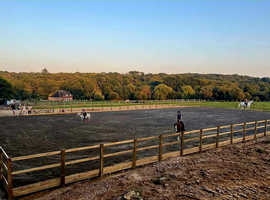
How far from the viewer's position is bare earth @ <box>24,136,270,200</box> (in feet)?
23.0

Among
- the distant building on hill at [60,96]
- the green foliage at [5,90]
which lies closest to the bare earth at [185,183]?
the green foliage at [5,90]

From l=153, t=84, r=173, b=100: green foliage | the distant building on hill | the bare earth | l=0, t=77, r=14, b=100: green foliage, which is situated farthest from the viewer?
l=153, t=84, r=173, b=100: green foliage

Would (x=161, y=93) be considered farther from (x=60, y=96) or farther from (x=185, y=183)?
(x=185, y=183)

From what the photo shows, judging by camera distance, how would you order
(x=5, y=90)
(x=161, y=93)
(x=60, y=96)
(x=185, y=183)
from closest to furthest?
1. (x=185, y=183)
2. (x=5, y=90)
3. (x=60, y=96)
4. (x=161, y=93)

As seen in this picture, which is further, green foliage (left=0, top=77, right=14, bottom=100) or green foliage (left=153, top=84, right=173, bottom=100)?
green foliage (left=153, top=84, right=173, bottom=100)

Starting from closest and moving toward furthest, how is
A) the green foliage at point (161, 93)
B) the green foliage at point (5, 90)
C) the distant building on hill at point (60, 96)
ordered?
the green foliage at point (5, 90)
the distant building on hill at point (60, 96)
the green foliage at point (161, 93)

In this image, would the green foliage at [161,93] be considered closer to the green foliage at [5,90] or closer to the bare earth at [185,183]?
the green foliage at [5,90]

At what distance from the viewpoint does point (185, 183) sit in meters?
7.94

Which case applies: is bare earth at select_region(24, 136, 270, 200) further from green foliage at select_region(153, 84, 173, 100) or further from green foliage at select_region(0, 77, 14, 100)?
green foliage at select_region(153, 84, 173, 100)

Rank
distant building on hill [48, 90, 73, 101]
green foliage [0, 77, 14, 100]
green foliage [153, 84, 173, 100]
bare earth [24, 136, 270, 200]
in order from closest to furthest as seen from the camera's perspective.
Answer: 1. bare earth [24, 136, 270, 200]
2. green foliage [0, 77, 14, 100]
3. distant building on hill [48, 90, 73, 101]
4. green foliage [153, 84, 173, 100]

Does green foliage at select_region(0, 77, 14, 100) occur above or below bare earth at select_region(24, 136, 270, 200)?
above

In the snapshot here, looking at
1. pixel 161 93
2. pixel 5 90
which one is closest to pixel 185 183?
pixel 5 90

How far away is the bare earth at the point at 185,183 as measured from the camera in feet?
23.0

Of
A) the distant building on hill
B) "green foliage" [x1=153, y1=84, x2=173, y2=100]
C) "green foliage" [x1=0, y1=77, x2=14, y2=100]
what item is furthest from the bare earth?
"green foliage" [x1=153, y1=84, x2=173, y2=100]
